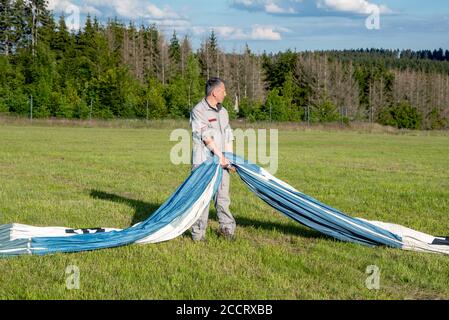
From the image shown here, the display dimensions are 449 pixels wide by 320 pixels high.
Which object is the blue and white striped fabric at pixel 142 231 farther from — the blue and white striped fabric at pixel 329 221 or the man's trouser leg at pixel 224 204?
the blue and white striped fabric at pixel 329 221

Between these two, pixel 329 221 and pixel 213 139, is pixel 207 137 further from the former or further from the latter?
pixel 329 221

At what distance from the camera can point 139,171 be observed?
17172 mm

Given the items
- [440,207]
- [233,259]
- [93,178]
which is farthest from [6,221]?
[440,207]

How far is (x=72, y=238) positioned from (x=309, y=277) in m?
2.86

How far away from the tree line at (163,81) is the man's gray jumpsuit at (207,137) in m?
47.2

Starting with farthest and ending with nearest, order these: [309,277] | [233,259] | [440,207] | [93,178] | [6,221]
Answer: [93,178], [440,207], [6,221], [233,259], [309,277]

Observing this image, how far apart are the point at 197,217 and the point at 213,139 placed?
3.35 feet

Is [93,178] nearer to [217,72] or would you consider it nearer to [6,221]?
[6,221]

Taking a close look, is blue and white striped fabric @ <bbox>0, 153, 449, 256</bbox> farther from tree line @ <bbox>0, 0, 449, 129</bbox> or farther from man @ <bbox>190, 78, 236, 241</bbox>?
tree line @ <bbox>0, 0, 449, 129</bbox>

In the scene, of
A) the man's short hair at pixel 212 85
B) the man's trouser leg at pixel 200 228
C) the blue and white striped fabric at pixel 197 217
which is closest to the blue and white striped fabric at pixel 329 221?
the blue and white striped fabric at pixel 197 217

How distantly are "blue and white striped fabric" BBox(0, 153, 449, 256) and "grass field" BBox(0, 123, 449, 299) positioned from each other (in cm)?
17

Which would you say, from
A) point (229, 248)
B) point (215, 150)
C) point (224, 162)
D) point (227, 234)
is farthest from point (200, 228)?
point (215, 150)

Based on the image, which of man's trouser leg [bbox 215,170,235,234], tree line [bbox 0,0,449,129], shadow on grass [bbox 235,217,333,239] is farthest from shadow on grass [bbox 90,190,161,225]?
tree line [bbox 0,0,449,129]

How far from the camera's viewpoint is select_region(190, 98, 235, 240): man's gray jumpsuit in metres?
7.82
